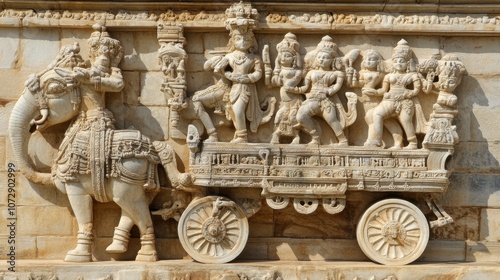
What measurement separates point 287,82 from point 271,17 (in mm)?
784

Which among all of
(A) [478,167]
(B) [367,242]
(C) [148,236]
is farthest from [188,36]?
(A) [478,167]

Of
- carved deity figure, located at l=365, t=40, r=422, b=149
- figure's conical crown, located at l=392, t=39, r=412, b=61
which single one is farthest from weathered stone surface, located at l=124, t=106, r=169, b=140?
figure's conical crown, located at l=392, t=39, r=412, b=61

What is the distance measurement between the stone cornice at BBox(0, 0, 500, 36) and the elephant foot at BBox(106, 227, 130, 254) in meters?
2.31

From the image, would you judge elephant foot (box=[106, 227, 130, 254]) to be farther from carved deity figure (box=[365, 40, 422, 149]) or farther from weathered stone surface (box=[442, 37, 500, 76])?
weathered stone surface (box=[442, 37, 500, 76])

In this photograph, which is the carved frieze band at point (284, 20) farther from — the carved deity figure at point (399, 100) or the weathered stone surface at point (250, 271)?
the weathered stone surface at point (250, 271)

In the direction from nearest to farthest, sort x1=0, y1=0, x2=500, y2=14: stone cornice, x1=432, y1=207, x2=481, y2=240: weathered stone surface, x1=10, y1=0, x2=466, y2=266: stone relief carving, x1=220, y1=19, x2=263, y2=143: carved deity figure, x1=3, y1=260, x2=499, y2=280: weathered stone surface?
x1=3, y1=260, x2=499, y2=280: weathered stone surface, x1=10, y1=0, x2=466, y2=266: stone relief carving, x1=220, y1=19, x2=263, y2=143: carved deity figure, x1=0, y1=0, x2=500, y2=14: stone cornice, x1=432, y1=207, x2=481, y2=240: weathered stone surface

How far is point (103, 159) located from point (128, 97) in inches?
33.1

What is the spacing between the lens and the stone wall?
9.16 meters

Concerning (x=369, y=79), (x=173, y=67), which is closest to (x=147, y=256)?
(x=173, y=67)

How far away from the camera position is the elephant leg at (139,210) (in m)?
8.85

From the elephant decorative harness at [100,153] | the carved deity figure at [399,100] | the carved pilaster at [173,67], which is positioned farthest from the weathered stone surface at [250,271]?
the carved pilaster at [173,67]

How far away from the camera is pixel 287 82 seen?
9.04m

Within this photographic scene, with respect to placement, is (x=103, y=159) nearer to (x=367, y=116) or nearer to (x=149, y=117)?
(x=149, y=117)

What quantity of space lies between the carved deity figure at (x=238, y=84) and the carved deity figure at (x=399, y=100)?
3.96ft
